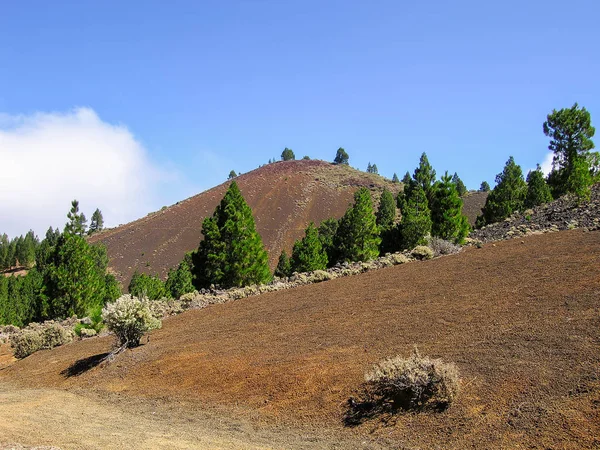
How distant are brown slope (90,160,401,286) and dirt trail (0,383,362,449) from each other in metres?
67.6

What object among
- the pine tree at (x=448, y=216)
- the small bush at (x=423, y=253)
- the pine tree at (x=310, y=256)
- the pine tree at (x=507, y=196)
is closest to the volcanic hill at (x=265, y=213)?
the pine tree at (x=310, y=256)

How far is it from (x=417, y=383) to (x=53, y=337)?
18.4 m

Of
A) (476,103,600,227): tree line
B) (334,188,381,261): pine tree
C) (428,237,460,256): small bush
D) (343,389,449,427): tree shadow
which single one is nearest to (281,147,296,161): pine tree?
(476,103,600,227): tree line

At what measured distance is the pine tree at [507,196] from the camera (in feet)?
158

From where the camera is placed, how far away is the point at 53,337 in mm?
20938

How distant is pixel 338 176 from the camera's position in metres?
124

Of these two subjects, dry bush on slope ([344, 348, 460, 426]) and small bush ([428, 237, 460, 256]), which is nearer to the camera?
dry bush on slope ([344, 348, 460, 426])

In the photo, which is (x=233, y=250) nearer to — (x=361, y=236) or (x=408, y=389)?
(x=361, y=236)

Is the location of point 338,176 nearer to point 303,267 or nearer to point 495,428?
point 303,267

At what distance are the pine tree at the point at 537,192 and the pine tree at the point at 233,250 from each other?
101ft

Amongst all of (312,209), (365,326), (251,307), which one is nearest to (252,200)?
(312,209)

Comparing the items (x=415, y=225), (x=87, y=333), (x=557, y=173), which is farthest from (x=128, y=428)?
(x=557, y=173)

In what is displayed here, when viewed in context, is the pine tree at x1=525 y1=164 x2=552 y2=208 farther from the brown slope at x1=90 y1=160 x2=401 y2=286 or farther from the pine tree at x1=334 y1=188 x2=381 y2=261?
the brown slope at x1=90 y1=160 x2=401 y2=286

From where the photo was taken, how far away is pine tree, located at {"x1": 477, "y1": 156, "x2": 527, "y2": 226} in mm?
48125
